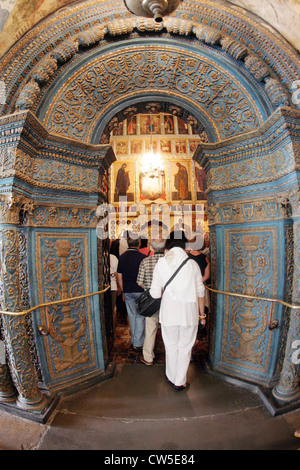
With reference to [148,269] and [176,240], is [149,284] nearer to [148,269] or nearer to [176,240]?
[148,269]

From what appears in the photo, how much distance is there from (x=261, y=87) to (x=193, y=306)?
2.72m

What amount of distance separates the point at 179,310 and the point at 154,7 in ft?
9.52

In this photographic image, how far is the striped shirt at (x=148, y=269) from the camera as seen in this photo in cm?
361

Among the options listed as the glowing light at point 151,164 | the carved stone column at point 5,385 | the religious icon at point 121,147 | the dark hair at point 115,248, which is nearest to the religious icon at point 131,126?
the religious icon at point 121,147

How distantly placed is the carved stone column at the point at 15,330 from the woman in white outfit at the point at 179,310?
149 centimetres

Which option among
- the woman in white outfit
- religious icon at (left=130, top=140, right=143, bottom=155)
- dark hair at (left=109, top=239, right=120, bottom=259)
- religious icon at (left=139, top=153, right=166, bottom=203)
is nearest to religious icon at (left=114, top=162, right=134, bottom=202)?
religious icon at (left=139, top=153, right=166, bottom=203)

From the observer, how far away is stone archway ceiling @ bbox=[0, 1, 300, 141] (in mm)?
2754

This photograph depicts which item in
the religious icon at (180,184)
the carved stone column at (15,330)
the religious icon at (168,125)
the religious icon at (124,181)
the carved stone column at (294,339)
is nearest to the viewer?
the carved stone column at (15,330)

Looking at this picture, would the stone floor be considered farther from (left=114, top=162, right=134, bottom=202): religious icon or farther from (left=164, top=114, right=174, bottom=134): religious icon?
(left=164, top=114, right=174, bottom=134): religious icon

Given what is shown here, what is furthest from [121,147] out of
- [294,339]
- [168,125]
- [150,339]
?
[294,339]

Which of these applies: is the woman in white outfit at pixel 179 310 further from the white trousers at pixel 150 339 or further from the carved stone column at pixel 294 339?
the carved stone column at pixel 294 339

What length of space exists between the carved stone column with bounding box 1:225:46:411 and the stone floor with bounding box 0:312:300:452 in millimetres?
239

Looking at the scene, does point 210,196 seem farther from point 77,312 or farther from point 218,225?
point 77,312

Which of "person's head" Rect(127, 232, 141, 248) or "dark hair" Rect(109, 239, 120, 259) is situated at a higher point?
"person's head" Rect(127, 232, 141, 248)
